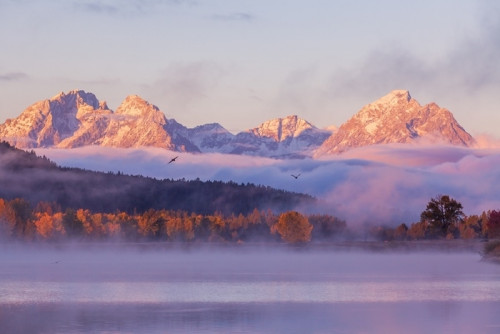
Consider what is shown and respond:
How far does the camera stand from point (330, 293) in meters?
113

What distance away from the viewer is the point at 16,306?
93125 mm

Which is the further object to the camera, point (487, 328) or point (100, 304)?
point (100, 304)

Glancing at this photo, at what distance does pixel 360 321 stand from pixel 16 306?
31.1 metres

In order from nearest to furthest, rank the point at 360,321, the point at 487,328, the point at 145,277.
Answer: the point at 487,328, the point at 360,321, the point at 145,277

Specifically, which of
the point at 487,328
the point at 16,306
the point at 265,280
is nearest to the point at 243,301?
the point at 16,306

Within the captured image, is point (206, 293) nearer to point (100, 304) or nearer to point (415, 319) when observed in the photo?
point (100, 304)

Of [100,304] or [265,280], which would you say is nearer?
[100,304]

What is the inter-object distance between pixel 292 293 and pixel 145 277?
42947mm

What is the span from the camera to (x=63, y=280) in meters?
140

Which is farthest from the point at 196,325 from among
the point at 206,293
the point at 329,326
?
the point at 206,293

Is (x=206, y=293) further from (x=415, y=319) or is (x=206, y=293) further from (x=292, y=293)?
(x=415, y=319)

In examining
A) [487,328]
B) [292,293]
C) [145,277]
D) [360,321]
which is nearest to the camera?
[487,328]

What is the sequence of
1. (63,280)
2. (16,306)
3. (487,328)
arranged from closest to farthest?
(487,328)
(16,306)
(63,280)

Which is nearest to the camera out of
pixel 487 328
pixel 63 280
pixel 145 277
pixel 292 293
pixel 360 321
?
pixel 487 328
